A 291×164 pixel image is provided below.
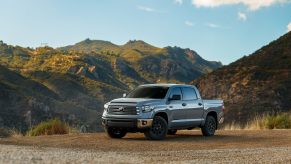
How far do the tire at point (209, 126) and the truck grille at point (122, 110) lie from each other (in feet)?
12.0

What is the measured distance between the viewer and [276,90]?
2175 inches

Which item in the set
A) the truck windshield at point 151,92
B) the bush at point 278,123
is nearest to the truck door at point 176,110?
the truck windshield at point 151,92

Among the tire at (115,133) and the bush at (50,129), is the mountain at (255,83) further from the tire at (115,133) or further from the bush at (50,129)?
the tire at (115,133)

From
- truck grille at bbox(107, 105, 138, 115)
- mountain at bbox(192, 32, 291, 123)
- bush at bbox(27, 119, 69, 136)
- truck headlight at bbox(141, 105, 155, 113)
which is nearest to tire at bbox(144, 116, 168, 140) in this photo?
truck headlight at bbox(141, 105, 155, 113)

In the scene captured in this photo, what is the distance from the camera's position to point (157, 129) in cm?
1877

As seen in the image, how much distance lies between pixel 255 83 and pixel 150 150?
147ft

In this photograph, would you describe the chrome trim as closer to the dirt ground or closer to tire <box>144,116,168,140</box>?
tire <box>144,116,168,140</box>

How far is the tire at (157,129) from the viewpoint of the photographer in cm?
1861

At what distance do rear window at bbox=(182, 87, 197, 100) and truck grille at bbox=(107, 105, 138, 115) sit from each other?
2.36 metres

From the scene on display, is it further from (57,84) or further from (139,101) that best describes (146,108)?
(57,84)

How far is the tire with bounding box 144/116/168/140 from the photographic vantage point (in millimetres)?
18609

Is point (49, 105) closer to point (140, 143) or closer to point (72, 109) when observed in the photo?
point (72, 109)

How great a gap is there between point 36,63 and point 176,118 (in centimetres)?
14112

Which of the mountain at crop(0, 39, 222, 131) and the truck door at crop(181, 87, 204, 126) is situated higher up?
the mountain at crop(0, 39, 222, 131)
